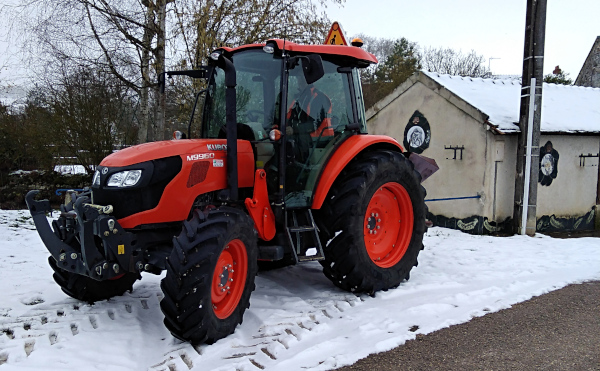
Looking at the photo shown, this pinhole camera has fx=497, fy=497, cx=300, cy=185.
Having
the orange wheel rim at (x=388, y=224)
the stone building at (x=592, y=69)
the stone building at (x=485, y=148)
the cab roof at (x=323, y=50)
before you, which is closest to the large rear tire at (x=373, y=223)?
the orange wheel rim at (x=388, y=224)

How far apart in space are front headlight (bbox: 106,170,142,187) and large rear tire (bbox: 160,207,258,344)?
524 mm

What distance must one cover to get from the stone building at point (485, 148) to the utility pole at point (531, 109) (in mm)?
225

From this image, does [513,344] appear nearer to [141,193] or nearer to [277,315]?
[277,315]

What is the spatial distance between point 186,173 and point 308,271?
7.72 ft

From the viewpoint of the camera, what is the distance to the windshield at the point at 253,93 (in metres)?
4.40

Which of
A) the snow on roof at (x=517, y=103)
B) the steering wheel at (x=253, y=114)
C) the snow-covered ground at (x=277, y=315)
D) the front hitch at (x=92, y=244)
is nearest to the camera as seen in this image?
the snow-covered ground at (x=277, y=315)

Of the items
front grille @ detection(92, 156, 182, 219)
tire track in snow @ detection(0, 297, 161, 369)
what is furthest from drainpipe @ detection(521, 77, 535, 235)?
front grille @ detection(92, 156, 182, 219)

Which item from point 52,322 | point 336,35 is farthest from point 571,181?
point 52,322

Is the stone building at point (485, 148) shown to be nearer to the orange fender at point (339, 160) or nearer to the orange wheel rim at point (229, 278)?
the orange fender at point (339, 160)

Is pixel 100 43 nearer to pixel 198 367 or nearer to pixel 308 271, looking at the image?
pixel 308 271

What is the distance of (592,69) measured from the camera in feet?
67.1

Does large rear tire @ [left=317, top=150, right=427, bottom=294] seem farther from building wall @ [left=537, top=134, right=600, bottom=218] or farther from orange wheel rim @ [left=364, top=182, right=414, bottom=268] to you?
building wall @ [left=537, top=134, right=600, bottom=218]

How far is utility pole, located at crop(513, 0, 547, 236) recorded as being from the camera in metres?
8.34

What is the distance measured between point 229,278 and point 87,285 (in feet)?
4.36
